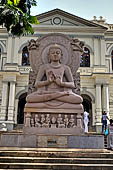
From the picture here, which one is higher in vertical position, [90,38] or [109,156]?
[90,38]

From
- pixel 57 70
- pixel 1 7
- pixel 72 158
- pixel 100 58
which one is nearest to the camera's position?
pixel 72 158

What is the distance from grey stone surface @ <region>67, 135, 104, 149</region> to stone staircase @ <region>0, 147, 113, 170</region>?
1.58 metres

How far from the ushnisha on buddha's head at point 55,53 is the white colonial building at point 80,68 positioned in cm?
1418

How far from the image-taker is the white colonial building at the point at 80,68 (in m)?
23.0

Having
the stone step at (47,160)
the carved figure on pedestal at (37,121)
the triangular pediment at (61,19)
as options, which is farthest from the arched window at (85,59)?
the stone step at (47,160)

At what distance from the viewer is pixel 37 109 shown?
7.69 metres

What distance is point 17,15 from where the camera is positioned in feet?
22.5

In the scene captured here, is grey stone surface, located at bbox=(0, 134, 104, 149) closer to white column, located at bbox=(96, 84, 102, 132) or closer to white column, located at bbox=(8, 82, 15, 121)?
white column, located at bbox=(96, 84, 102, 132)

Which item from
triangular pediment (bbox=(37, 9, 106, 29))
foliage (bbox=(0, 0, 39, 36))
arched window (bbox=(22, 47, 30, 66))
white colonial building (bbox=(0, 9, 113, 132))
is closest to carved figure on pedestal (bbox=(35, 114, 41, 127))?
foliage (bbox=(0, 0, 39, 36))

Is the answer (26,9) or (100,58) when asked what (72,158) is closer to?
(26,9)

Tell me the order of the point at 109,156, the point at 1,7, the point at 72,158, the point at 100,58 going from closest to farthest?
the point at 72,158 → the point at 109,156 → the point at 1,7 → the point at 100,58

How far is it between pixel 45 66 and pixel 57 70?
50cm

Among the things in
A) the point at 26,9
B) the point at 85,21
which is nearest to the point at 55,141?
the point at 26,9

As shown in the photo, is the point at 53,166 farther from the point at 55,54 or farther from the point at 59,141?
the point at 55,54
